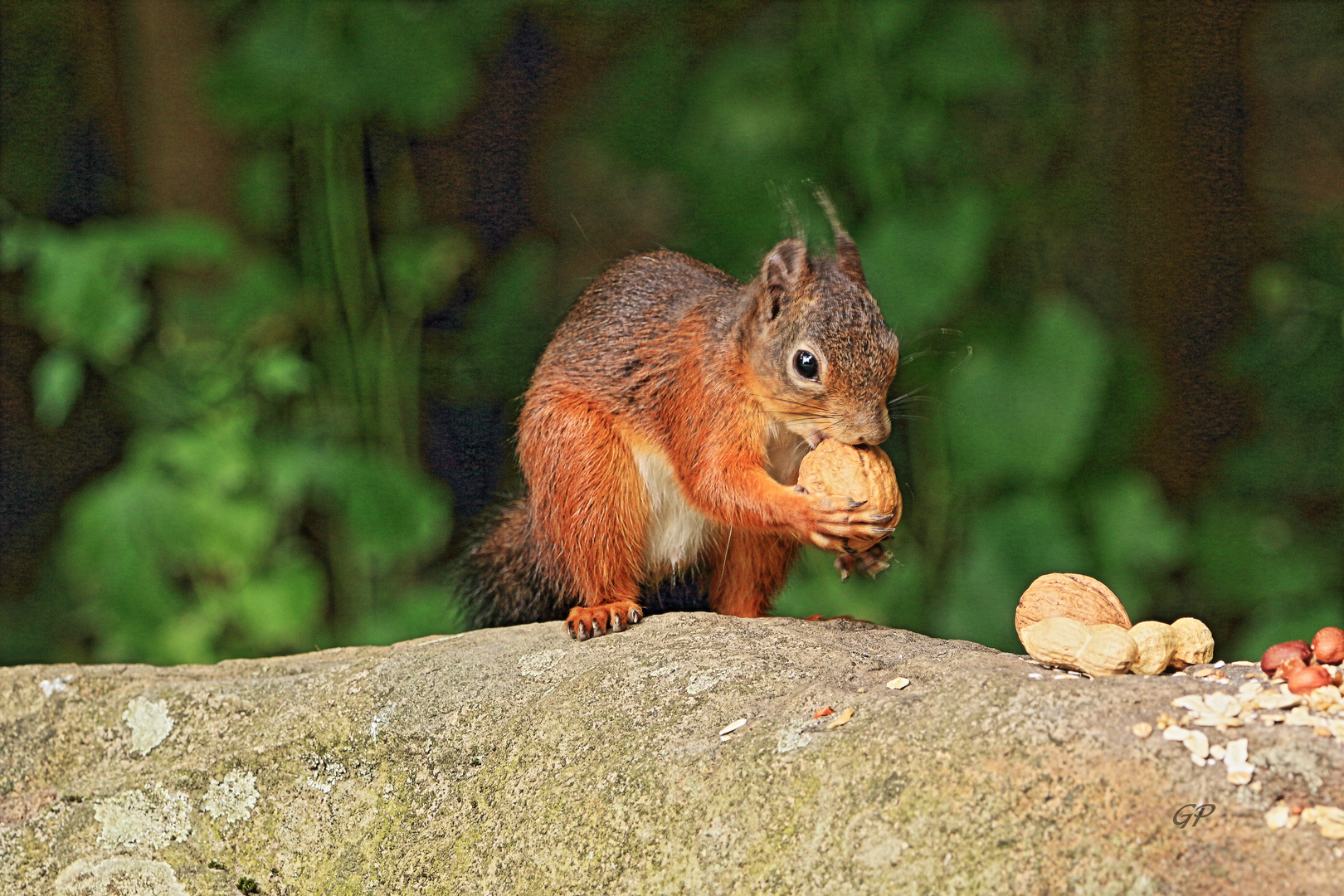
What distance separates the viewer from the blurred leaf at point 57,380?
177 centimetres

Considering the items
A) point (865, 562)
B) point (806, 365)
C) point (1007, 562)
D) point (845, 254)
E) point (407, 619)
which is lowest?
point (407, 619)

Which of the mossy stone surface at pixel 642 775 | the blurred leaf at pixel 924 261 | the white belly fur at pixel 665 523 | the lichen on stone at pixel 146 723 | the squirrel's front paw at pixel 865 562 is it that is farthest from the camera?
the blurred leaf at pixel 924 261

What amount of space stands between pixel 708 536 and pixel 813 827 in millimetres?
703

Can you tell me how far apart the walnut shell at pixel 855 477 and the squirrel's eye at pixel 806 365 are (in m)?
0.08

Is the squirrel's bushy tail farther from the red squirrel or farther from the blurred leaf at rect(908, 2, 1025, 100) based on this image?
the blurred leaf at rect(908, 2, 1025, 100)

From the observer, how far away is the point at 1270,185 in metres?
1.82

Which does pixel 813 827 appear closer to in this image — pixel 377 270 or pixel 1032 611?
pixel 1032 611

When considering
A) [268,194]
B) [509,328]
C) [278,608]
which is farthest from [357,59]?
[278,608]

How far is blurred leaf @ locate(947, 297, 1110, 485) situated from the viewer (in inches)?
67.1

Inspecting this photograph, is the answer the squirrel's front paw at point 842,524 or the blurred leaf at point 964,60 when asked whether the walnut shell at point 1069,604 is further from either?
the blurred leaf at point 964,60

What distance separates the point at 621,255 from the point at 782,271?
23.8 inches

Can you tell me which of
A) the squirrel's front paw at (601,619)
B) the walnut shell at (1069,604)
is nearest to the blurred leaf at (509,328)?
the squirrel's front paw at (601,619)

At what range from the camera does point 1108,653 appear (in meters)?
0.97

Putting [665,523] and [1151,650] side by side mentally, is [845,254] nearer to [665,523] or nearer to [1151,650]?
[665,523]
